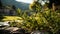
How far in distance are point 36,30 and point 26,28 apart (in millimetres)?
444

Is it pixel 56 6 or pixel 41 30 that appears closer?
pixel 41 30

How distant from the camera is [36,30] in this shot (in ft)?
19.0

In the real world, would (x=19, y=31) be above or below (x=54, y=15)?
below

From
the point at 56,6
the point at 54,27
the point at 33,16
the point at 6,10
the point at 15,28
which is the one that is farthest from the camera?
the point at 6,10

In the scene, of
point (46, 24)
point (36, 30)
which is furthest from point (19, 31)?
point (46, 24)

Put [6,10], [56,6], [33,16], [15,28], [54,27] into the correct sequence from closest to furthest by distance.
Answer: [54,27], [33,16], [15,28], [56,6], [6,10]

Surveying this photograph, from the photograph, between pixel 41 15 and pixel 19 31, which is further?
pixel 19 31

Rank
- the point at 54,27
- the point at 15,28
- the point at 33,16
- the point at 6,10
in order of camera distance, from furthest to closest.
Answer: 1. the point at 6,10
2. the point at 15,28
3. the point at 33,16
4. the point at 54,27

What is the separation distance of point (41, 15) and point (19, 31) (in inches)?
42.5

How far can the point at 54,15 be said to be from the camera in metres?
5.54

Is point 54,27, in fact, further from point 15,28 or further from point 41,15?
point 15,28

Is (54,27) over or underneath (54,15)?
underneath

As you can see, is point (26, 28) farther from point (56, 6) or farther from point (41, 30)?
point (56, 6)

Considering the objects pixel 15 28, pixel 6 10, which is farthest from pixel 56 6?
pixel 6 10
